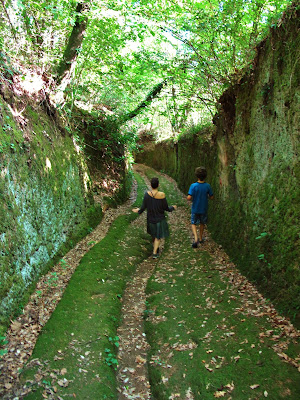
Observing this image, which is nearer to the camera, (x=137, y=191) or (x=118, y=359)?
(x=118, y=359)

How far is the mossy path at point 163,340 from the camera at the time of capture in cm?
427

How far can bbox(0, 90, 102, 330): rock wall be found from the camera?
579 centimetres

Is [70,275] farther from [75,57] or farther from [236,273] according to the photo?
[75,57]

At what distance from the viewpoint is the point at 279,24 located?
6059 millimetres

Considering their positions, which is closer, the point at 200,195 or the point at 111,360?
the point at 111,360

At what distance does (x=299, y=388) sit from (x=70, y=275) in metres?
5.71

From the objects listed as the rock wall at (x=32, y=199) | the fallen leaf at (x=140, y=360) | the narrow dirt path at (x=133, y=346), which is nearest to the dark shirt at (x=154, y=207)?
the narrow dirt path at (x=133, y=346)

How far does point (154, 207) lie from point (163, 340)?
14.4 ft

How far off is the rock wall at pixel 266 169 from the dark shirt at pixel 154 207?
2.18 metres

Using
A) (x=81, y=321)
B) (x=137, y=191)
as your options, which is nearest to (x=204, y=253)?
(x=81, y=321)

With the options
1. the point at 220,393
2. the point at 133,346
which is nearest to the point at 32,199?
the point at 133,346

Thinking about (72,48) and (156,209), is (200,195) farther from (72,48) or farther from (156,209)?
(72,48)

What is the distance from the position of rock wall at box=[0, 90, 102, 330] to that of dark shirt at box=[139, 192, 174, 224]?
2681 mm

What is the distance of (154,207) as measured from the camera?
9.18 meters
